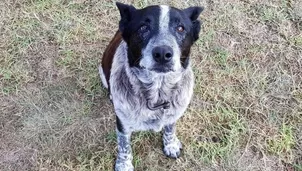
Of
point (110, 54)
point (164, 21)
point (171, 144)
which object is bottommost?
point (171, 144)

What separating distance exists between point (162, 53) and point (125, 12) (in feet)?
1.73

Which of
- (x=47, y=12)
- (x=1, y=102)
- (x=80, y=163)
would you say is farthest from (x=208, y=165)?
(x=47, y=12)

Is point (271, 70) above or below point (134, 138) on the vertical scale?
above

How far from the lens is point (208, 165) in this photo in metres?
4.14

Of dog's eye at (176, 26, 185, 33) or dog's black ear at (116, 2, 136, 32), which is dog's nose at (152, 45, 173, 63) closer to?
dog's eye at (176, 26, 185, 33)

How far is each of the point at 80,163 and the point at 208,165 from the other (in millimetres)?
1167

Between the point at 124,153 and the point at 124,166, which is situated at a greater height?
the point at 124,153

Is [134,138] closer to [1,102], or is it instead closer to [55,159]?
[55,159]

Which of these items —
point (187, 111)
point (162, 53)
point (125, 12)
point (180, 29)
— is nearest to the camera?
point (162, 53)

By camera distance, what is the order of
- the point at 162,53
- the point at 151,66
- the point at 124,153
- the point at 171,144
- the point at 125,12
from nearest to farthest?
the point at 162,53 → the point at 151,66 → the point at 125,12 → the point at 124,153 → the point at 171,144

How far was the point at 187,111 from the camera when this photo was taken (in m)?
4.43

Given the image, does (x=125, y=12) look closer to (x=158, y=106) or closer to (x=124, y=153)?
(x=158, y=106)

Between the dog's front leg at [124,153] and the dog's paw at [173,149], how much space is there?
1.12 feet

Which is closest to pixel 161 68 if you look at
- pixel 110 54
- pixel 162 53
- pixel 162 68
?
pixel 162 68
